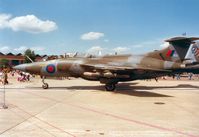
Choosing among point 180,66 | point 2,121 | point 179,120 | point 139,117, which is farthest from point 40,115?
point 180,66

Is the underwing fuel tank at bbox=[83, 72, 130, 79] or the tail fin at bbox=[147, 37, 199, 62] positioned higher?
the tail fin at bbox=[147, 37, 199, 62]

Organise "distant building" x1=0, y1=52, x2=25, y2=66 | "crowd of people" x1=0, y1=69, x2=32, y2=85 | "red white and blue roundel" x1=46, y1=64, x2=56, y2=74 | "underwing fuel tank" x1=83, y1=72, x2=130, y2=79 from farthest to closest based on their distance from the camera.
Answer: "distant building" x1=0, y1=52, x2=25, y2=66, "crowd of people" x1=0, y1=69, x2=32, y2=85, "red white and blue roundel" x1=46, y1=64, x2=56, y2=74, "underwing fuel tank" x1=83, y1=72, x2=130, y2=79

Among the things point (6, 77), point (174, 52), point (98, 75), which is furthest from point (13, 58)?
point (174, 52)

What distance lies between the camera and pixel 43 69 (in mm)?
19609

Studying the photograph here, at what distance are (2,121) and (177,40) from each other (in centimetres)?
1535

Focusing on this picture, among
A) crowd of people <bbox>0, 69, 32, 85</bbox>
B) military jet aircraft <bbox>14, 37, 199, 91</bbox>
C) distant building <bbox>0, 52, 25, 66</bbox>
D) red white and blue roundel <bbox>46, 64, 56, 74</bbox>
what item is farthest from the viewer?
distant building <bbox>0, 52, 25, 66</bbox>

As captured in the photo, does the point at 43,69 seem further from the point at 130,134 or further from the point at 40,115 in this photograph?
the point at 130,134

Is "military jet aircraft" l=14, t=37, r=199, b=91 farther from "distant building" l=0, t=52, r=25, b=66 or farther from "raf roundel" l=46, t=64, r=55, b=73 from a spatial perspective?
"distant building" l=0, t=52, r=25, b=66

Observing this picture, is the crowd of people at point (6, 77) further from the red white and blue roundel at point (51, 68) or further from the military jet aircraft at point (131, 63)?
the military jet aircraft at point (131, 63)

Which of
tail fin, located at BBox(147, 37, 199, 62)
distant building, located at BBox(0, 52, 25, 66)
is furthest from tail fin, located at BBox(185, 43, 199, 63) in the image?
distant building, located at BBox(0, 52, 25, 66)

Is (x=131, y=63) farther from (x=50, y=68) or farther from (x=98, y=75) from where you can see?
(x=50, y=68)

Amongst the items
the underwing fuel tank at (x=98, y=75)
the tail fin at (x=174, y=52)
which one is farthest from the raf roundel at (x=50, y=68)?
the tail fin at (x=174, y=52)

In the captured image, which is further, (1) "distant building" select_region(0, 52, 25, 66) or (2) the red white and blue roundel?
(1) "distant building" select_region(0, 52, 25, 66)

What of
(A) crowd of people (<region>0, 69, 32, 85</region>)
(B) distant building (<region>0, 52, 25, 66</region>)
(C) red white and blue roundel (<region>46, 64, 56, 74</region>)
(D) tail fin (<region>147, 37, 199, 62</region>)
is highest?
(B) distant building (<region>0, 52, 25, 66</region>)
